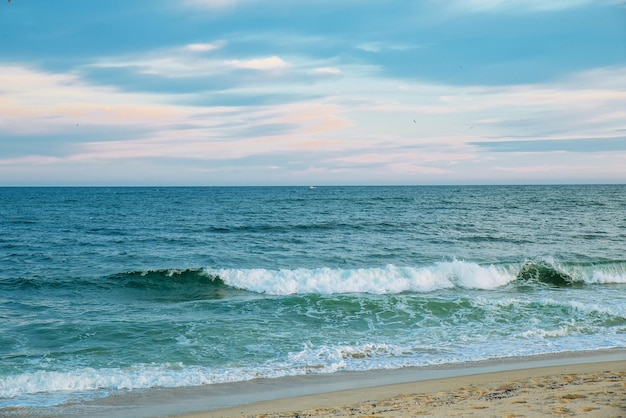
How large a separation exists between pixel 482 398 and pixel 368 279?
1279cm

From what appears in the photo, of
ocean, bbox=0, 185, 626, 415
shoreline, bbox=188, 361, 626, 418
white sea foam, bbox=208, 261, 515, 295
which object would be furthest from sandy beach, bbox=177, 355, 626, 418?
white sea foam, bbox=208, 261, 515, 295

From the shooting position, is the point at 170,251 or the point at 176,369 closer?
the point at 176,369

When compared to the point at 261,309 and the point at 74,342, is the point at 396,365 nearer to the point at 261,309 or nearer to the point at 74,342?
the point at 261,309

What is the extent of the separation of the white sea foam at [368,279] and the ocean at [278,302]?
0.08 meters

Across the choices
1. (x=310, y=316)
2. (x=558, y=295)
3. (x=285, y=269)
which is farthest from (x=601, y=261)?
(x=310, y=316)

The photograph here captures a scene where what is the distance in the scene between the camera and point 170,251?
27.4 metres

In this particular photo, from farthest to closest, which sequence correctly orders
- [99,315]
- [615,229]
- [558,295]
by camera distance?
[615,229], [558,295], [99,315]

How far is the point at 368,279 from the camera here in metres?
20.6

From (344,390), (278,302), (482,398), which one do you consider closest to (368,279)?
(278,302)

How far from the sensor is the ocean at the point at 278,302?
35.4 ft

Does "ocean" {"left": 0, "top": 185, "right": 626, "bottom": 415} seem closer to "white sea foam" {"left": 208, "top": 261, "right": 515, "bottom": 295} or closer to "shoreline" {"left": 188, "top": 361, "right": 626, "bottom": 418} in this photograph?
"white sea foam" {"left": 208, "top": 261, "right": 515, "bottom": 295}

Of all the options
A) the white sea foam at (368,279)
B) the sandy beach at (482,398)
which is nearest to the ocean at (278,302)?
the white sea foam at (368,279)

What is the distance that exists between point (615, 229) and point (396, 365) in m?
32.9

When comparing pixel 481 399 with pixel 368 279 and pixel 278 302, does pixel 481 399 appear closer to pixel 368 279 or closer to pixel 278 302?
pixel 278 302
